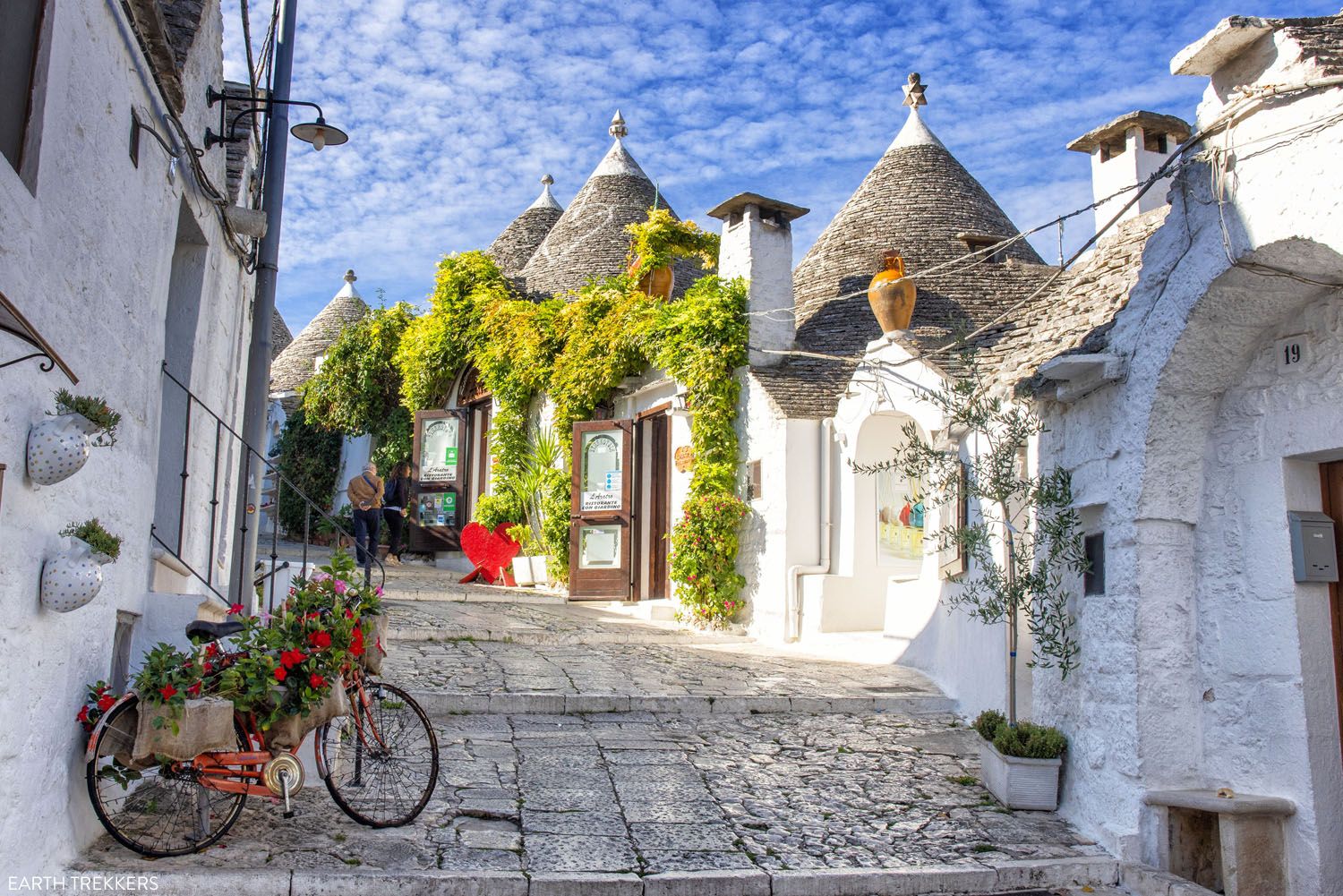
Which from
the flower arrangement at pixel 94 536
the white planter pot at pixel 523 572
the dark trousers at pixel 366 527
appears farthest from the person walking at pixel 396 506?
the flower arrangement at pixel 94 536

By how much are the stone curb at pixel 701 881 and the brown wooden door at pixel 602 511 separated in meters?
8.61

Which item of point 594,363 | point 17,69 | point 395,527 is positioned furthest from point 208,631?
point 395,527

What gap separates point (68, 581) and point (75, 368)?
87cm

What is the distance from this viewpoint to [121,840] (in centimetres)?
435

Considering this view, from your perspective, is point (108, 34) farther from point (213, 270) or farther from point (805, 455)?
point (805, 455)

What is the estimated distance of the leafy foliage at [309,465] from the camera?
20797 mm

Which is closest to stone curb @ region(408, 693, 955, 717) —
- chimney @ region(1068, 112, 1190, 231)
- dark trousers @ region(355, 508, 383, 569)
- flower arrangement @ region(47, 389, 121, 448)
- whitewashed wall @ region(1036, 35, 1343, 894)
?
whitewashed wall @ region(1036, 35, 1343, 894)

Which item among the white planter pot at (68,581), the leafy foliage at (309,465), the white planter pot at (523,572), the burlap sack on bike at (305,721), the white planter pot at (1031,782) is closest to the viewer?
the white planter pot at (68,581)

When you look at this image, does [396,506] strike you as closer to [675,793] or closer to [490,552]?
[490,552]

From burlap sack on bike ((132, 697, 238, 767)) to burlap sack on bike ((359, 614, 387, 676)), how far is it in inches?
32.3

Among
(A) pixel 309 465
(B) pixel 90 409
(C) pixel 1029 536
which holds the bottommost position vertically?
(C) pixel 1029 536

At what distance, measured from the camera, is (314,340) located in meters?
24.7

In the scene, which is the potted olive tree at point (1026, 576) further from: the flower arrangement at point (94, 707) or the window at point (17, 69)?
the window at point (17, 69)

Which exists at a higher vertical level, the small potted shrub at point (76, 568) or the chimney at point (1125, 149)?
the chimney at point (1125, 149)
